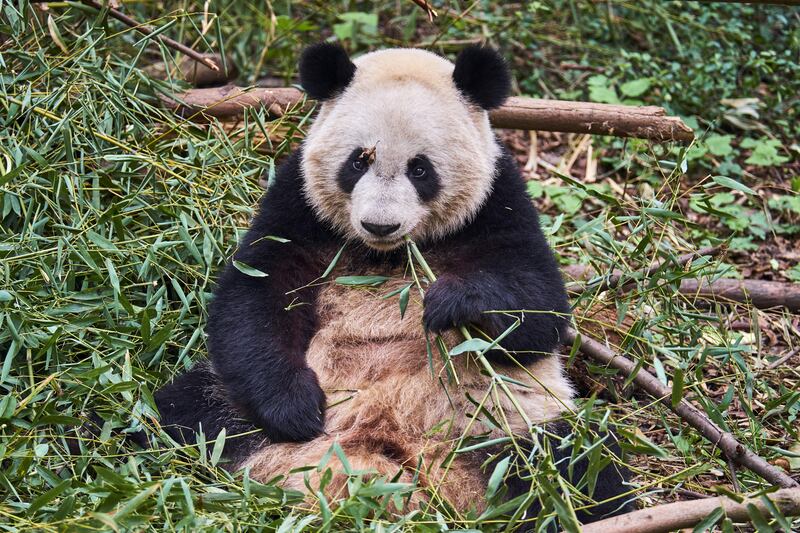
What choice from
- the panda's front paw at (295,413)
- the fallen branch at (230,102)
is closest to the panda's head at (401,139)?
the panda's front paw at (295,413)

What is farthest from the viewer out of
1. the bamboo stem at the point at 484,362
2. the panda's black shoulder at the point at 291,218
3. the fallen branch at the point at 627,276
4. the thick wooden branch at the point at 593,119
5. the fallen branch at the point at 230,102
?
the fallen branch at the point at 230,102

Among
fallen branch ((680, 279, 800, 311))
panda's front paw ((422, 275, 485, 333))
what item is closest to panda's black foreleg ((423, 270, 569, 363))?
panda's front paw ((422, 275, 485, 333))

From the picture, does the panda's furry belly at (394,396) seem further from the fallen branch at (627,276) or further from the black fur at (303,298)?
the fallen branch at (627,276)

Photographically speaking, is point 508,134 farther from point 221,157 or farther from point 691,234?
point 221,157

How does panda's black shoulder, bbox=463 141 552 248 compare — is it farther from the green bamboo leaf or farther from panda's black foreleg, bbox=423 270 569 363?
the green bamboo leaf

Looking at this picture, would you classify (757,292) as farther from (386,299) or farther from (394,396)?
(394,396)

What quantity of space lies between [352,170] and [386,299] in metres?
0.72

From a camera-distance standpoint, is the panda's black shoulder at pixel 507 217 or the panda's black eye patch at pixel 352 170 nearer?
the panda's black eye patch at pixel 352 170

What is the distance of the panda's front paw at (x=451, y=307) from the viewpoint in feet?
14.1

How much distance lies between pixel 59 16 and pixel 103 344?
257cm

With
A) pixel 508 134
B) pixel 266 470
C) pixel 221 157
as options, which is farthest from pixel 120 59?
pixel 508 134

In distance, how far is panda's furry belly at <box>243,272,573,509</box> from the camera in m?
4.41

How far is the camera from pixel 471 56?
4.78m

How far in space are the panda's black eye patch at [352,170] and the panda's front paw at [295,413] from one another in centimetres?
96
